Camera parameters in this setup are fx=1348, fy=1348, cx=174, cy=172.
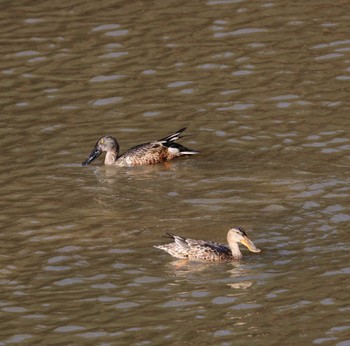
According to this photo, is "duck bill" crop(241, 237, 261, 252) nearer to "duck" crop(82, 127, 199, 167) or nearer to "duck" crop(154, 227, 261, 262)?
"duck" crop(154, 227, 261, 262)

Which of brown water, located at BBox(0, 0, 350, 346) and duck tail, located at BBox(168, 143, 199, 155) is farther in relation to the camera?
duck tail, located at BBox(168, 143, 199, 155)

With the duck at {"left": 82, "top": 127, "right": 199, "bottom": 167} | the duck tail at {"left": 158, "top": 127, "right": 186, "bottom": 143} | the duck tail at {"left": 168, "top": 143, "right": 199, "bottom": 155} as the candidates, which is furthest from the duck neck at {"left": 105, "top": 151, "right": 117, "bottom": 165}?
the duck tail at {"left": 168, "top": 143, "right": 199, "bottom": 155}

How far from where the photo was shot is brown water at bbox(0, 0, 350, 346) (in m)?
13.6

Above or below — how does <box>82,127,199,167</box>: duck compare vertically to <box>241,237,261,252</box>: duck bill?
above

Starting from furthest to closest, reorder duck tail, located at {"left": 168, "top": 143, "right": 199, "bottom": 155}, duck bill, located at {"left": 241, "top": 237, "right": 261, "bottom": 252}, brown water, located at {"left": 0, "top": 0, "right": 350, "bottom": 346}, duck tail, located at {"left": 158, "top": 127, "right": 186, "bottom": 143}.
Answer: duck tail, located at {"left": 168, "top": 143, "right": 199, "bottom": 155} < duck tail, located at {"left": 158, "top": 127, "right": 186, "bottom": 143} < duck bill, located at {"left": 241, "top": 237, "right": 261, "bottom": 252} < brown water, located at {"left": 0, "top": 0, "right": 350, "bottom": 346}

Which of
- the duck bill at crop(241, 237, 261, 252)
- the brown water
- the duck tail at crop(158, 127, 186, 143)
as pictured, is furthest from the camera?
the duck tail at crop(158, 127, 186, 143)

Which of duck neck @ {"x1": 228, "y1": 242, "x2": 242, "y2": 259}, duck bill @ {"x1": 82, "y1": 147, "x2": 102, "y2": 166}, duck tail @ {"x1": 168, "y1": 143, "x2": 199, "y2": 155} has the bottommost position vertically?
duck neck @ {"x1": 228, "y1": 242, "x2": 242, "y2": 259}

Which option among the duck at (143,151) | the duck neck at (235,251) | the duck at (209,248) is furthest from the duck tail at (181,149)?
the duck neck at (235,251)

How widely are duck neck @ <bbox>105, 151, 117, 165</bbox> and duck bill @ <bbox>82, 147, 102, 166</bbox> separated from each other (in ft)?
0.51

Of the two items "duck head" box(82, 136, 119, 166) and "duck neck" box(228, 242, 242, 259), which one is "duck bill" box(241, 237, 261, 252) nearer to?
"duck neck" box(228, 242, 242, 259)

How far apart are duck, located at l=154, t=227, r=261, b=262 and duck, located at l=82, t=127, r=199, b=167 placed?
4023mm

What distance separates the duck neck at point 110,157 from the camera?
767 inches

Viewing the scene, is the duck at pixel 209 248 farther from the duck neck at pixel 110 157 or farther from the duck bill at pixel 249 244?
the duck neck at pixel 110 157

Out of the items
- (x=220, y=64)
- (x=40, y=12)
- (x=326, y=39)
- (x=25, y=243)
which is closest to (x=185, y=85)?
(x=220, y=64)
